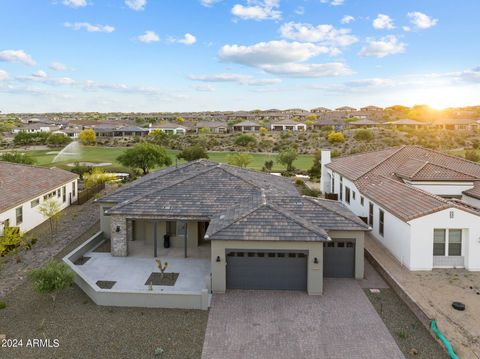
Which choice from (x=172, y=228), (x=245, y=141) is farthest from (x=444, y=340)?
(x=245, y=141)

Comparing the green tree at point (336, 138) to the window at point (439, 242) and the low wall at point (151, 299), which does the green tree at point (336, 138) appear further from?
the low wall at point (151, 299)

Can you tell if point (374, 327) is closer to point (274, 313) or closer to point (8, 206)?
point (274, 313)

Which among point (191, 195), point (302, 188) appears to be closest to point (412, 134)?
point (302, 188)

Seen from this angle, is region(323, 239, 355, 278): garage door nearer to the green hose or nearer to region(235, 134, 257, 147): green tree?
the green hose

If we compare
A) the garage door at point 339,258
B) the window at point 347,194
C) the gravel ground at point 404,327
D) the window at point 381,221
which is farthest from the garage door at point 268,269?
the window at point 347,194

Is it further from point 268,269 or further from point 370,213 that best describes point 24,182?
point 370,213
